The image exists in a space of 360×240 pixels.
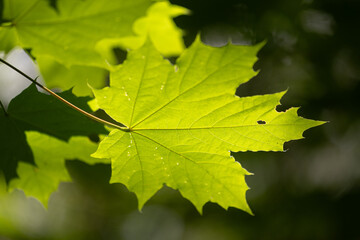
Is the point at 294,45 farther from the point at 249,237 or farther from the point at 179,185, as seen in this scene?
the point at 249,237

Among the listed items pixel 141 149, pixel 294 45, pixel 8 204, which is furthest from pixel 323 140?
pixel 8 204

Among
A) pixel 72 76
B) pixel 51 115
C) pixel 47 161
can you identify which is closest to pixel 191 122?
pixel 51 115

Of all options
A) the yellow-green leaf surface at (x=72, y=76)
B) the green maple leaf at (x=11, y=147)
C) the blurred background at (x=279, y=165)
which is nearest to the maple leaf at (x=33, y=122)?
the green maple leaf at (x=11, y=147)

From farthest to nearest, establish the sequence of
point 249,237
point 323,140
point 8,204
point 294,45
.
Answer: point 8,204
point 249,237
point 323,140
point 294,45

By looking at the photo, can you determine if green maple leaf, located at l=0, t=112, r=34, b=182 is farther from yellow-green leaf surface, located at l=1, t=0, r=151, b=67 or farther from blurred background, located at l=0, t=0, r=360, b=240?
blurred background, located at l=0, t=0, r=360, b=240

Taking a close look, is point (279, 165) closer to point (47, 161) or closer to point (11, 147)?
point (47, 161)

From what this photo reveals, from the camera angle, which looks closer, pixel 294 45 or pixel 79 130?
pixel 79 130

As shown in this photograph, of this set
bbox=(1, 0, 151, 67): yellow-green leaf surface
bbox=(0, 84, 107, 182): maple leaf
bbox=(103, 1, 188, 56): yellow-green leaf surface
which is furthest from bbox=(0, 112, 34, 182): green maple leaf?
bbox=(103, 1, 188, 56): yellow-green leaf surface
